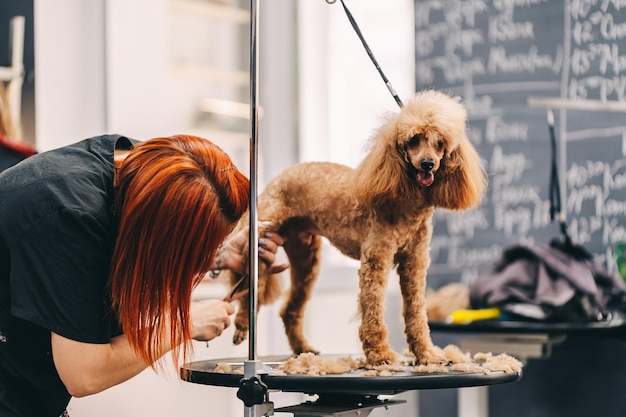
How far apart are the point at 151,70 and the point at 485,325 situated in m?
1.08

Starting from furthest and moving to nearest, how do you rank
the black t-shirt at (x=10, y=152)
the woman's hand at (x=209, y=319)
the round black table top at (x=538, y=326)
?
the round black table top at (x=538, y=326), the black t-shirt at (x=10, y=152), the woman's hand at (x=209, y=319)

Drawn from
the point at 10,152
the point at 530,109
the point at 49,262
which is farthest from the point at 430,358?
the point at 530,109

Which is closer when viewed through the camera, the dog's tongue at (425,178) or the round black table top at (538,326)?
the dog's tongue at (425,178)

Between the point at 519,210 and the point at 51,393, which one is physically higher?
the point at 519,210

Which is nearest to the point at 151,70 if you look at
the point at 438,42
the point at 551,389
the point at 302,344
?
the point at 302,344

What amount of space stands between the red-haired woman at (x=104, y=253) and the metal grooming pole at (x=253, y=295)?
7 cm

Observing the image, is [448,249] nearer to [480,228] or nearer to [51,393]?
[480,228]

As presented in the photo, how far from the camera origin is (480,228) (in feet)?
9.12

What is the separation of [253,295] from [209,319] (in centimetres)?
20

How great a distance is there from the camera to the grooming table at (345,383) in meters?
1.13

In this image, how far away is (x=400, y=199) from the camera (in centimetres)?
124

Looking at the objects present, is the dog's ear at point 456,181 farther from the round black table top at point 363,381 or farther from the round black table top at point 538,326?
the round black table top at point 538,326

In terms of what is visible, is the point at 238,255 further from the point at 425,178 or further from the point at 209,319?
the point at 425,178

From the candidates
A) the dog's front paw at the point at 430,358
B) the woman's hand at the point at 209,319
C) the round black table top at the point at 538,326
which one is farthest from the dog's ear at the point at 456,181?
the round black table top at the point at 538,326
